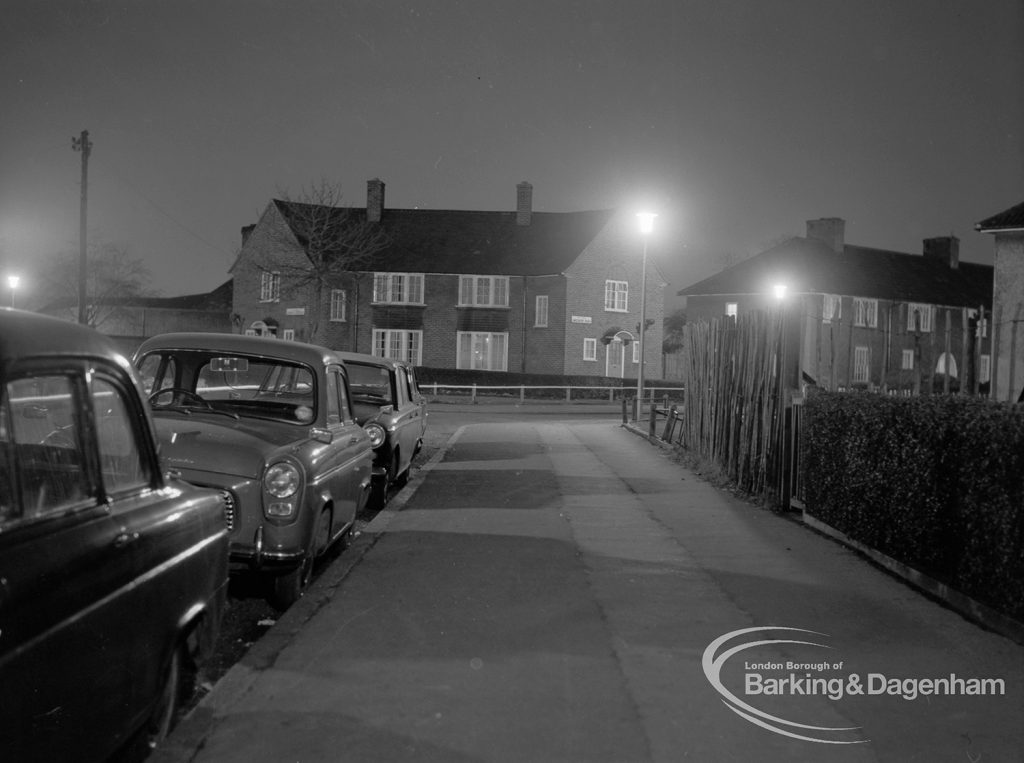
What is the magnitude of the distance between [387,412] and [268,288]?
1755 inches

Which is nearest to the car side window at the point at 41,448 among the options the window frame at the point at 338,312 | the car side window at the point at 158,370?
the car side window at the point at 158,370

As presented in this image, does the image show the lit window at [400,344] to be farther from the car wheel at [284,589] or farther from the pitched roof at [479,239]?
the car wheel at [284,589]

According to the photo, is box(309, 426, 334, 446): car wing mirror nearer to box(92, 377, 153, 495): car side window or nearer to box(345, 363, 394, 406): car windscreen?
box(92, 377, 153, 495): car side window

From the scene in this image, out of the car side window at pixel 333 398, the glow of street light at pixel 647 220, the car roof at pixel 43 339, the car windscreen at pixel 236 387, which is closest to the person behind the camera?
the car roof at pixel 43 339

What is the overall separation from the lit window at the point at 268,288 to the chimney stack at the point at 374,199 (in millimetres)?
6682

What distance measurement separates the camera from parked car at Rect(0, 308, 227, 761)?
274 centimetres

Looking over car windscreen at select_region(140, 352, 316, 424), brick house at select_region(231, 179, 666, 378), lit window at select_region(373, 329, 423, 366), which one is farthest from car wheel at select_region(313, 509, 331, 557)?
lit window at select_region(373, 329, 423, 366)

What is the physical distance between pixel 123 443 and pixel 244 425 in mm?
3408

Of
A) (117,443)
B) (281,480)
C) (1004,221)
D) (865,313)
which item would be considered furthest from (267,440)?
(1004,221)

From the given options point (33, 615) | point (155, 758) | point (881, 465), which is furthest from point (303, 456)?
point (881, 465)

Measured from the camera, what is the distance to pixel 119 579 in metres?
3.30

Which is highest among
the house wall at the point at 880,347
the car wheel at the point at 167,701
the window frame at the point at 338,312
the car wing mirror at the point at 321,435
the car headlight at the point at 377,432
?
the window frame at the point at 338,312

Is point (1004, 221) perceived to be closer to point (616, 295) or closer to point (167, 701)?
point (616, 295)

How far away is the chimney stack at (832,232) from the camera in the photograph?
59.1 m
